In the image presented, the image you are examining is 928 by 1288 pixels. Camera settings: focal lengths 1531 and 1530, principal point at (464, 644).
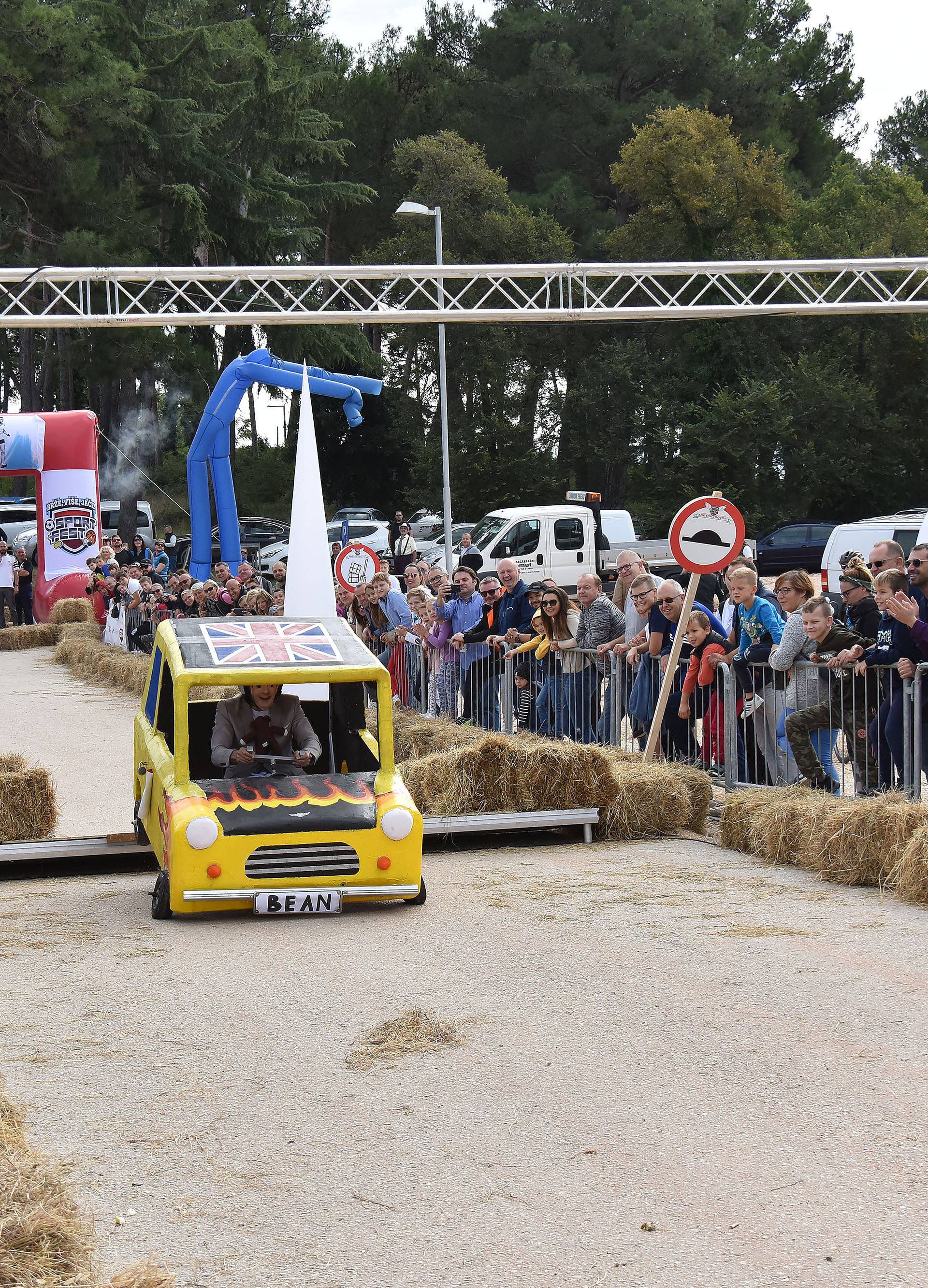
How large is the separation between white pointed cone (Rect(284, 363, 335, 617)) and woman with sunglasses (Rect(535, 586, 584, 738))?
10.2 feet


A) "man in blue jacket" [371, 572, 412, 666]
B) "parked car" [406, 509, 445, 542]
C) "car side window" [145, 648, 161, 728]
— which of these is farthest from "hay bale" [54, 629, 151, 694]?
"parked car" [406, 509, 445, 542]

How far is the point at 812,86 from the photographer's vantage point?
65.6 meters

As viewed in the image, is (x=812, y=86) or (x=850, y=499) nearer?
(x=850, y=499)

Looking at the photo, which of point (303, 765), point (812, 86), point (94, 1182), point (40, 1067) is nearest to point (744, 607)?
point (303, 765)

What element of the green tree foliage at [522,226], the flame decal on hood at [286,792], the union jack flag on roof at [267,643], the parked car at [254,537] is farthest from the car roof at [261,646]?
the green tree foliage at [522,226]

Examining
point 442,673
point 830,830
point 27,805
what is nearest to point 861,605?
point 830,830

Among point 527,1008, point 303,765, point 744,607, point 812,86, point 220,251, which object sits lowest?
point 527,1008

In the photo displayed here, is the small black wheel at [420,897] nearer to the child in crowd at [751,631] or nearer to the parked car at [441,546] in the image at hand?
the child in crowd at [751,631]

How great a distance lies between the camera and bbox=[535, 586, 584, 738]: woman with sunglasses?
43.8 ft

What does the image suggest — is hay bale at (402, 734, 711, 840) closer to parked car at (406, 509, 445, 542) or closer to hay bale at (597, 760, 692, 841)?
hay bale at (597, 760, 692, 841)

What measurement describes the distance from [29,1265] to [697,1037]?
334cm

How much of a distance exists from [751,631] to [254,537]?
38.9 m

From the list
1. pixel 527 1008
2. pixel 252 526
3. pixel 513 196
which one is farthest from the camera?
pixel 513 196

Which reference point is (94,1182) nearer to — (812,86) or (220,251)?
(220,251)
